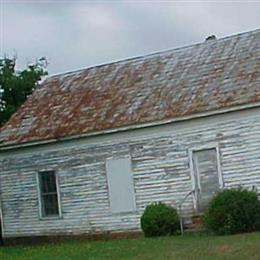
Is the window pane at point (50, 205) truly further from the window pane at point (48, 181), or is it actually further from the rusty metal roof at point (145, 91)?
the rusty metal roof at point (145, 91)

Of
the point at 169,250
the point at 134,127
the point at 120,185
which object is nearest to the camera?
the point at 169,250

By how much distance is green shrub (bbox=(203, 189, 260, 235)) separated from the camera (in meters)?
22.8

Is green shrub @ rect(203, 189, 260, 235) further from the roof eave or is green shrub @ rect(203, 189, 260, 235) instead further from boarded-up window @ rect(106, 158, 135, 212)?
boarded-up window @ rect(106, 158, 135, 212)

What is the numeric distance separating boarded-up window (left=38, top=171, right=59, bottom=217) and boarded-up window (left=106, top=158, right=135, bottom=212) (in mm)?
2479

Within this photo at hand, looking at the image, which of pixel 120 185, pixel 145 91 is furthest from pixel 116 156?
pixel 145 91

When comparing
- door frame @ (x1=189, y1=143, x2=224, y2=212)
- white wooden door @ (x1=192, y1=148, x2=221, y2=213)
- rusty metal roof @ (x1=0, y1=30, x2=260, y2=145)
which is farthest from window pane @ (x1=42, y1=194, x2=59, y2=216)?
white wooden door @ (x1=192, y1=148, x2=221, y2=213)

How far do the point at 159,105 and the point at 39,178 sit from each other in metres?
5.33

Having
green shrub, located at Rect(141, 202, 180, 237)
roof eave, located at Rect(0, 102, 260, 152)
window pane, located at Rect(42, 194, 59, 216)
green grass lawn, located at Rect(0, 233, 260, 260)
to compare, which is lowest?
green grass lawn, located at Rect(0, 233, 260, 260)

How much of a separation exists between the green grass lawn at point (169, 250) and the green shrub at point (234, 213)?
575 millimetres

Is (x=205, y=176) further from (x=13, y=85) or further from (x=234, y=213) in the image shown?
(x=13, y=85)

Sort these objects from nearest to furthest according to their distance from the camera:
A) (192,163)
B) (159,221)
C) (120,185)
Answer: (159,221)
(192,163)
(120,185)

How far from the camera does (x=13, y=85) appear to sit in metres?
41.2

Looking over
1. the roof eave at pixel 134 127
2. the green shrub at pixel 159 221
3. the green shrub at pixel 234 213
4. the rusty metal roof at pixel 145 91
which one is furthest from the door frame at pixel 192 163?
the green shrub at pixel 234 213

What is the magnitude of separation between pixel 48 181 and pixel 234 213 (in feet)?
27.1
